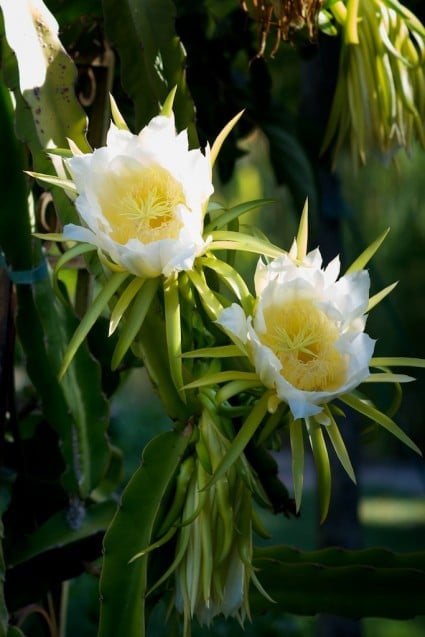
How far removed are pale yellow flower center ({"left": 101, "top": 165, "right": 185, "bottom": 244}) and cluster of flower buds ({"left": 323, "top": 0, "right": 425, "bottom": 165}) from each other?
31 centimetres

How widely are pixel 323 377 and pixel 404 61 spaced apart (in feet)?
1.27

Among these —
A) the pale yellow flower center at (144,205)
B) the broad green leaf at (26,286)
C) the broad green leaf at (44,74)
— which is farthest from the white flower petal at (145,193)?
the broad green leaf at (26,286)

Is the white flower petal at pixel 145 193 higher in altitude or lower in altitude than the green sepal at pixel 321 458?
higher

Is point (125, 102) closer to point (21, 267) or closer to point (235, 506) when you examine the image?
point (21, 267)

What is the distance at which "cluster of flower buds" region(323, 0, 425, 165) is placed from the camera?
0.81 m

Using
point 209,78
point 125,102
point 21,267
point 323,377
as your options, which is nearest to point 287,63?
point 209,78

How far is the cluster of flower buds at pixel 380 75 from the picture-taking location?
0.81 metres

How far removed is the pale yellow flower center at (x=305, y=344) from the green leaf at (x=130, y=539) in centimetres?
11

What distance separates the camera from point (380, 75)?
0.82 meters

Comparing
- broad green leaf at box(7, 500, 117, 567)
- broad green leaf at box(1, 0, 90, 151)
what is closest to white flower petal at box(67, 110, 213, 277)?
broad green leaf at box(1, 0, 90, 151)

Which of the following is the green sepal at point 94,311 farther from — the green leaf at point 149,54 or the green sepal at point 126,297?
the green leaf at point 149,54

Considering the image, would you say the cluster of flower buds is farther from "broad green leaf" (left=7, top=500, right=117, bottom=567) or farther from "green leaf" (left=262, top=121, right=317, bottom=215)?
"broad green leaf" (left=7, top=500, right=117, bottom=567)

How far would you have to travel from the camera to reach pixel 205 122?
3.71 ft

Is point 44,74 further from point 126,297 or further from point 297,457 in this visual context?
point 297,457
